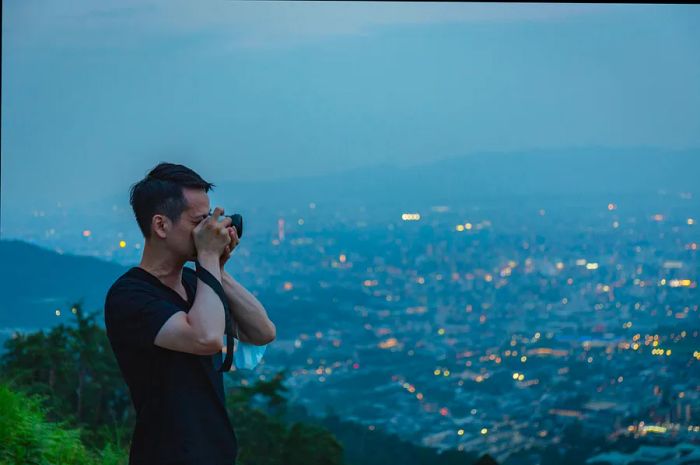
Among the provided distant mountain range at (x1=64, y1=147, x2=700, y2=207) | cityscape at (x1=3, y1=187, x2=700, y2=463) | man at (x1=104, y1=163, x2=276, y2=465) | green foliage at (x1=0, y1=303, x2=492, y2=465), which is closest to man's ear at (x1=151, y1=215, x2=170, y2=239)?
man at (x1=104, y1=163, x2=276, y2=465)

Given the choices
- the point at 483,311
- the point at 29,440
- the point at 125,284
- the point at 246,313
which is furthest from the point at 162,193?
the point at 483,311

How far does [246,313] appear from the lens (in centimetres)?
177

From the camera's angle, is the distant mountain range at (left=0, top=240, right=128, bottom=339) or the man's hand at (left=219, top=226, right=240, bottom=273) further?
the distant mountain range at (left=0, top=240, right=128, bottom=339)

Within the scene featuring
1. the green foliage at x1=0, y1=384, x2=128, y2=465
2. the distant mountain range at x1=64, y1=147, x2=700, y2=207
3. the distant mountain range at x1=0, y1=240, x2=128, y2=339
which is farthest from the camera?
the distant mountain range at x1=64, y1=147, x2=700, y2=207

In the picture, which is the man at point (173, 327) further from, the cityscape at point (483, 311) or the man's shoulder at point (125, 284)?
the cityscape at point (483, 311)

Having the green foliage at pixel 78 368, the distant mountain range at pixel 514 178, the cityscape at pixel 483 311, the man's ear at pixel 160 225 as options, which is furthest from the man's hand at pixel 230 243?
the distant mountain range at pixel 514 178

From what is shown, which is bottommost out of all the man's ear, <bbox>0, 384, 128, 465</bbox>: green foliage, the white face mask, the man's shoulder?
<bbox>0, 384, 128, 465</bbox>: green foliage

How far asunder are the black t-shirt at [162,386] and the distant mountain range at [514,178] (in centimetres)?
620

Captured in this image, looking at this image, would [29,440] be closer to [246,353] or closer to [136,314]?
[246,353]

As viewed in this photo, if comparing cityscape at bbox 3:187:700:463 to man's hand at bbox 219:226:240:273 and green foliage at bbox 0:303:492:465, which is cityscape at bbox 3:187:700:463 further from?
man's hand at bbox 219:226:240:273

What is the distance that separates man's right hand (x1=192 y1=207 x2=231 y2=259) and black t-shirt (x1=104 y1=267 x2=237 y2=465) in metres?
0.11

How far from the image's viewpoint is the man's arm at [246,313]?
177cm

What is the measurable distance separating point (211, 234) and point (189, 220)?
53mm

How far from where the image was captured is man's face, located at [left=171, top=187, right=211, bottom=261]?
1.68 meters
